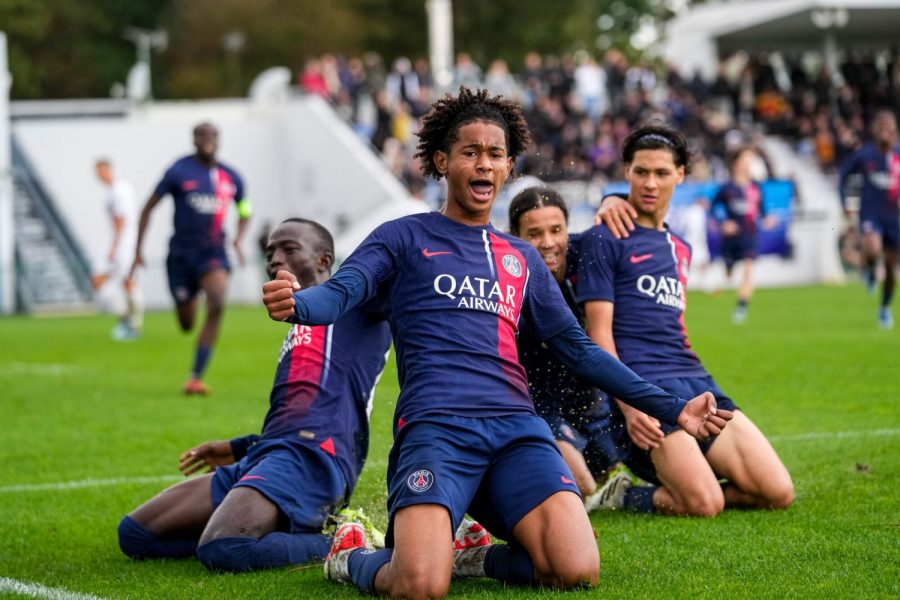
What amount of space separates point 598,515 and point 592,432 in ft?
1.34

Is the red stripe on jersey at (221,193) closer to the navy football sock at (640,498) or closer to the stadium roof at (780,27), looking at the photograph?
the navy football sock at (640,498)

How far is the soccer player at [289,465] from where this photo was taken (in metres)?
5.86

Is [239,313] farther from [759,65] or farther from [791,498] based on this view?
[791,498]

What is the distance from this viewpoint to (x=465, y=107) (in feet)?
18.4

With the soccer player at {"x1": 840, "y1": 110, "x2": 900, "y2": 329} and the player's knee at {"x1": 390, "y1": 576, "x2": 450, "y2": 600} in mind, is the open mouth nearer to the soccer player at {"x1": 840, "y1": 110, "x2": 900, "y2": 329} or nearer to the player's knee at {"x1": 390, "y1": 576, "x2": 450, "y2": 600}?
the player's knee at {"x1": 390, "y1": 576, "x2": 450, "y2": 600}

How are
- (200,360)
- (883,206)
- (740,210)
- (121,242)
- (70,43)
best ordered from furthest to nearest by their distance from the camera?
(70,43)
(121,242)
(740,210)
(883,206)
(200,360)

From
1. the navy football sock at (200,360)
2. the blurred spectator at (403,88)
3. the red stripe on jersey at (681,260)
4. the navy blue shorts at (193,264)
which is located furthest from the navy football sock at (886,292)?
the blurred spectator at (403,88)

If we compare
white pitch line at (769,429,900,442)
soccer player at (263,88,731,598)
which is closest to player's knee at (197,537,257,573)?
soccer player at (263,88,731,598)

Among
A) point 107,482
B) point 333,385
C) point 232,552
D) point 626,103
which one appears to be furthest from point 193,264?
point 626,103

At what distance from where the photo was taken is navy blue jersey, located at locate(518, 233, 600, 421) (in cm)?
666

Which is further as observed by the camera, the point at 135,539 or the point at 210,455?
the point at 210,455

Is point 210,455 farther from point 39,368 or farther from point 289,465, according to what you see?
point 39,368

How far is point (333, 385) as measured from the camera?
6.19 m

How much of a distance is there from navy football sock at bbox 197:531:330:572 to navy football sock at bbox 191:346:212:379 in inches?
273
